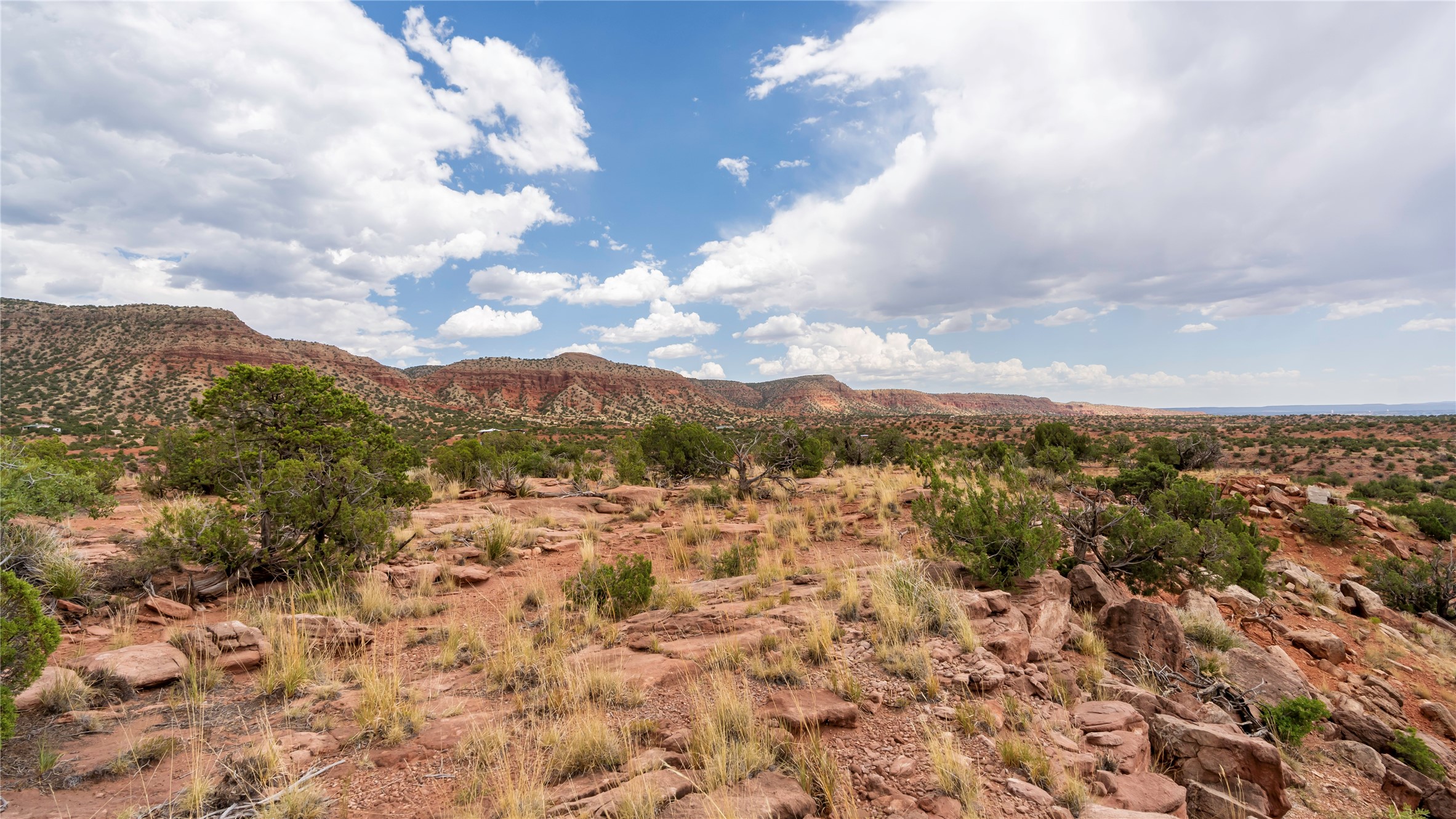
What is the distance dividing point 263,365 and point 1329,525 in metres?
79.6

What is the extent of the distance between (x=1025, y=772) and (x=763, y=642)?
2.30 m

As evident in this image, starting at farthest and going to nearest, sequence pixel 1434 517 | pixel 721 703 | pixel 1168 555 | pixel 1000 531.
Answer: pixel 1434 517 < pixel 1168 555 < pixel 1000 531 < pixel 721 703

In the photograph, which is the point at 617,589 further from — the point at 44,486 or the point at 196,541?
the point at 44,486

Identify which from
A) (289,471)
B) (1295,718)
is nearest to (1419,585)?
(1295,718)

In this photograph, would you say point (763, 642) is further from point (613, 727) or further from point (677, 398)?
point (677, 398)

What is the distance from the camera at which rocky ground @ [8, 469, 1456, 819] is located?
3.22m

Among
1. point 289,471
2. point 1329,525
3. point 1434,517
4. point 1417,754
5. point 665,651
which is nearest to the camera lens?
point 1417,754

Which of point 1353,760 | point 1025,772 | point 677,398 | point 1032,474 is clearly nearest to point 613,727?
point 1025,772

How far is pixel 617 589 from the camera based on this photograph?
6898 mm

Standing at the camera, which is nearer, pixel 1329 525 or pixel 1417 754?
pixel 1417 754

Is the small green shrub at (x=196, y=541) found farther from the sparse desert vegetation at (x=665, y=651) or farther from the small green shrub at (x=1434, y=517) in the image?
the small green shrub at (x=1434, y=517)

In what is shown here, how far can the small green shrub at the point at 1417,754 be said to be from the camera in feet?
16.4

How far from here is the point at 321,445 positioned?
8430mm

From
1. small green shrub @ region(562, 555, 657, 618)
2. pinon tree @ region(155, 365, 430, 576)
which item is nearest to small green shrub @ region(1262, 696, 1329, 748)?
small green shrub @ region(562, 555, 657, 618)
